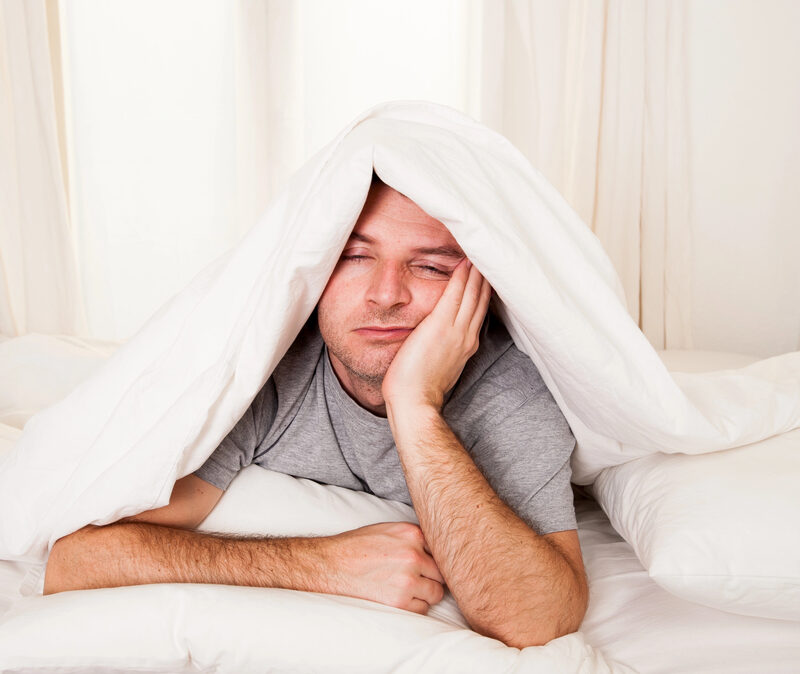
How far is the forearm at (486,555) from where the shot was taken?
94cm

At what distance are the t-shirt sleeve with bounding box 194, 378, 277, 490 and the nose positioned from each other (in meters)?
0.26

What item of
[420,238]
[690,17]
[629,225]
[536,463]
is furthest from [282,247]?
[690,17]

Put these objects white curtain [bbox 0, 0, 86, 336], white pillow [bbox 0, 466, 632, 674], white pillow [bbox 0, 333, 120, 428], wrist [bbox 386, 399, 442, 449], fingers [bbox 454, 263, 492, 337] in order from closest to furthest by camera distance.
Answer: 1. white pillow [bbox 0, 466, 632, 674]
2. wrist [bbox 386, 399, 442, 449]
3. fingers [bbox 454, 263, 492, 337]
4. white pillow [bbox 0, 333, 120, 428]
5. white curtain [bbox 0, 0, 86, 336]

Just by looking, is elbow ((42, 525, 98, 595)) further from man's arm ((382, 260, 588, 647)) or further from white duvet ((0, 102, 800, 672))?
man's arm ((382, 260, 588, 647))

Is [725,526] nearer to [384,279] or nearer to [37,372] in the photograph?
[384,279]

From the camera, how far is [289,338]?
1.15 meters

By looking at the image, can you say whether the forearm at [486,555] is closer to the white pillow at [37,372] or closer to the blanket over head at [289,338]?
the blanket over head at [289,338]

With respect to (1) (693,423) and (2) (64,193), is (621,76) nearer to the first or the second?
(1) (693,423)

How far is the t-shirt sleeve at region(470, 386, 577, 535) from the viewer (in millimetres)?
1114

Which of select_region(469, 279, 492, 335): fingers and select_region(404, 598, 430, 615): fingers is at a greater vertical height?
select_region(469, 279, 492, 335): fingers

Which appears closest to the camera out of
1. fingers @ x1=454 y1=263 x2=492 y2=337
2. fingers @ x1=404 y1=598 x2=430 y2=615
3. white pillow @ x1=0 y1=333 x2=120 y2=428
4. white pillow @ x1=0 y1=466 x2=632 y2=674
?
white pillow @ x1=0 y1=466 x2=632 y2=674

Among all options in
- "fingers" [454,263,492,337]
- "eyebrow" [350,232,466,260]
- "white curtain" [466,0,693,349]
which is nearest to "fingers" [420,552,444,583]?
"fingers" [454,263,492,337]

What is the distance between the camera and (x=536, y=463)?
1.16 meters

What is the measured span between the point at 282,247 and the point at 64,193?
183 cm
